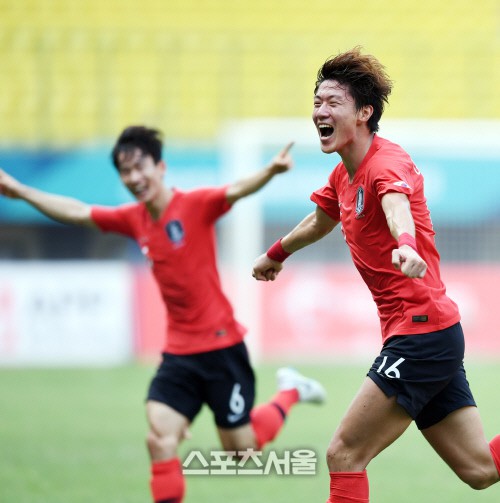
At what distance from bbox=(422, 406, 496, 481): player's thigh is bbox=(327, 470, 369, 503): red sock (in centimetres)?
49

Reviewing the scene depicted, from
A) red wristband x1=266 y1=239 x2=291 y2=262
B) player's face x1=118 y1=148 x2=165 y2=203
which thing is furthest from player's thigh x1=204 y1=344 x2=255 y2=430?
red wristband x1=266 y1=239 x2=291 y2=262

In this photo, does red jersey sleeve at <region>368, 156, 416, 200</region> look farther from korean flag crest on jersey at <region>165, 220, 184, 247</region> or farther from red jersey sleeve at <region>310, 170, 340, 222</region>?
korean flag crest on jersey at <region>165, 220, 184, 247</region>

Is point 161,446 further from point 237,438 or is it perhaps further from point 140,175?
point 140,175

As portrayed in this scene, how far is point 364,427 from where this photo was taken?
14.7 ft

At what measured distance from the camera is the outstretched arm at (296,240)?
205 inches

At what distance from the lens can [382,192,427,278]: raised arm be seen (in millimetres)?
3883

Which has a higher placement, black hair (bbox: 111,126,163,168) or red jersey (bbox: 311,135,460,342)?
black hair (bbox: 111,126,163,168)

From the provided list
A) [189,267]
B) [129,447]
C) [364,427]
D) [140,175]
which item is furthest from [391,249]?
[129,447]

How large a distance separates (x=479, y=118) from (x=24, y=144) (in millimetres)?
7762

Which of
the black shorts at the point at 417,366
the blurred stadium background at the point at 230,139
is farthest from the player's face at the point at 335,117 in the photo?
the blurred stadium background at the point at 230,139

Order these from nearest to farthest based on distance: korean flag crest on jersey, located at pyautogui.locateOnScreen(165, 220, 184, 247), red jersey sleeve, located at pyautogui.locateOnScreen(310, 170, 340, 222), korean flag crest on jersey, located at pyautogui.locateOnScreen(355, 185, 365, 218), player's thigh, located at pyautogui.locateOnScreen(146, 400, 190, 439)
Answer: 1. korean flag crest on jersey, located at pyautogui.locateOnScreen(355, 185, 365, 218)
2. red jersey sleeve, located at pyautogui.locateOnScreen(310, 170, 340, 222)
3. player's thigh, located at pyautogui.locateOnScreen(146, 400, 190, 439)
4. korean flag crest on jersey, located at pyautogui.locateOnScreen(165, 220, 184, 247)

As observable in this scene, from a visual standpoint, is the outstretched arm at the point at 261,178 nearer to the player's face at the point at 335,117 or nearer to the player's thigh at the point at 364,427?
the player's face at the point at 335,117

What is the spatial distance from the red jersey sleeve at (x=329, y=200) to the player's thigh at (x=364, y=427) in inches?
37.9

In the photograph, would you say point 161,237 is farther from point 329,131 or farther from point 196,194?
point 329,131
